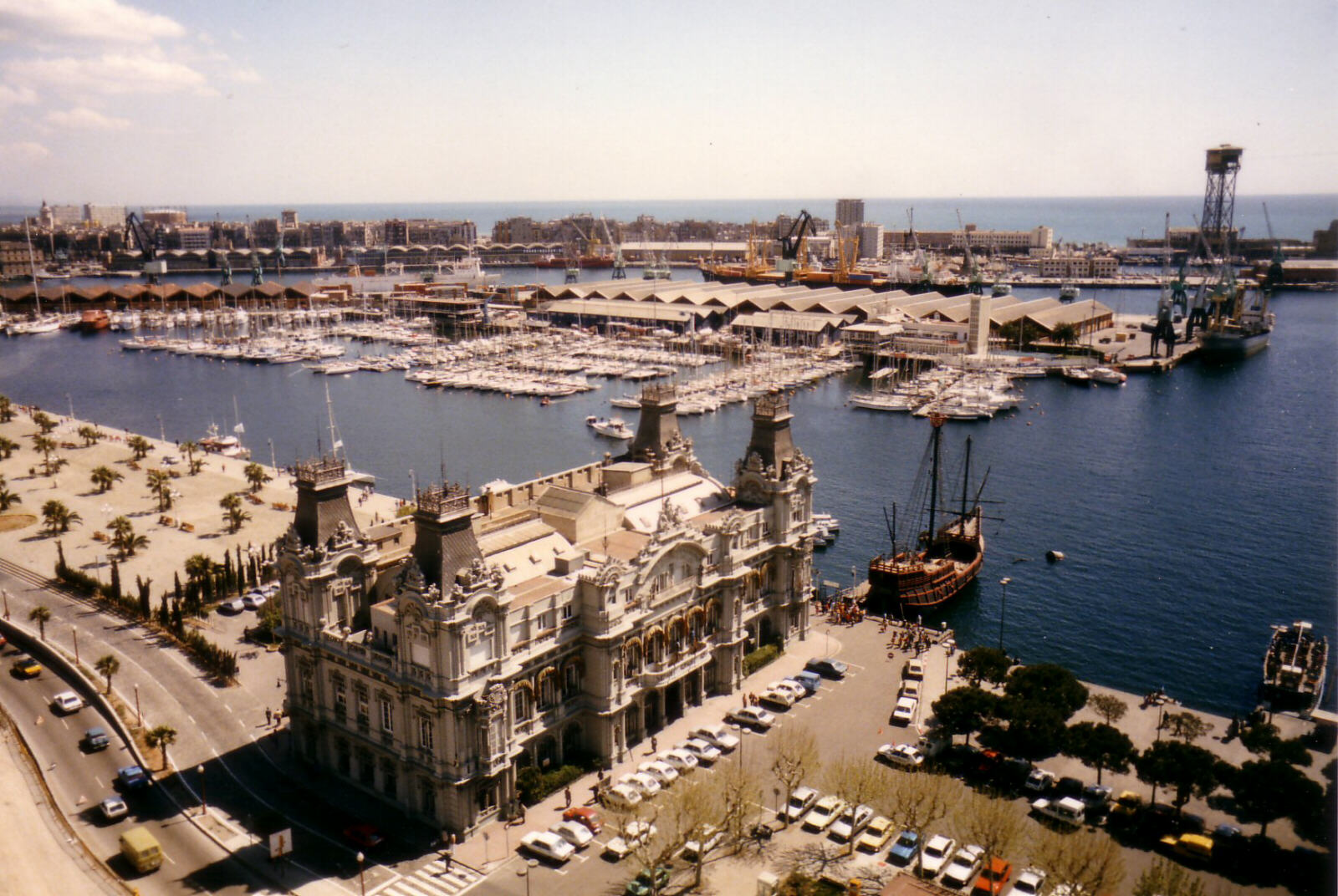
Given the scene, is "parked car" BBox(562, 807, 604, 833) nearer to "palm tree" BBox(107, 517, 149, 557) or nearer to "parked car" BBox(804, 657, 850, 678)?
"parked car" BBox(804, 657, 850, 678)

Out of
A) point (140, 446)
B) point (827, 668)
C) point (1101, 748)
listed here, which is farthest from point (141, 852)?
point (140, 446)

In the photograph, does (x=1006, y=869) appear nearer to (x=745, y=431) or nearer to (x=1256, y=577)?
(x=1256, y=577)

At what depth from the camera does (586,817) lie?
51469 mm

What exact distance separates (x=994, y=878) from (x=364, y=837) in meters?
29.7

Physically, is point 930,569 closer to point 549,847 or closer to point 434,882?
point 549,847

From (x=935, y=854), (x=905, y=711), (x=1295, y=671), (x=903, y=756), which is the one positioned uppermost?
(x=1295, y=671)

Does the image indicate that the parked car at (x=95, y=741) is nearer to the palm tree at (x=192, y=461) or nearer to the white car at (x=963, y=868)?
the white car at (x=963, y=868)

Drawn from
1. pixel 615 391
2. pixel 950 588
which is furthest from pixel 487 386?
pixel 950 588

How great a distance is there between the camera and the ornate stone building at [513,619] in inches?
1964

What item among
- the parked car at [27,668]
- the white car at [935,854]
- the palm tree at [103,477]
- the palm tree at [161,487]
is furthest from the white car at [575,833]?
the palm tree at [103,477]

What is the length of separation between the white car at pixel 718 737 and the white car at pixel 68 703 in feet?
125

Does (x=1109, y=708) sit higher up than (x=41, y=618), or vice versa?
(x=41, y=618)

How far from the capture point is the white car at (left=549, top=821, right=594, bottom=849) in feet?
163

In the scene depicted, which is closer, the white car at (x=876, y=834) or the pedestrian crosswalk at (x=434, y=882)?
the pedestrian crosswalk at (x=434, y=882)
